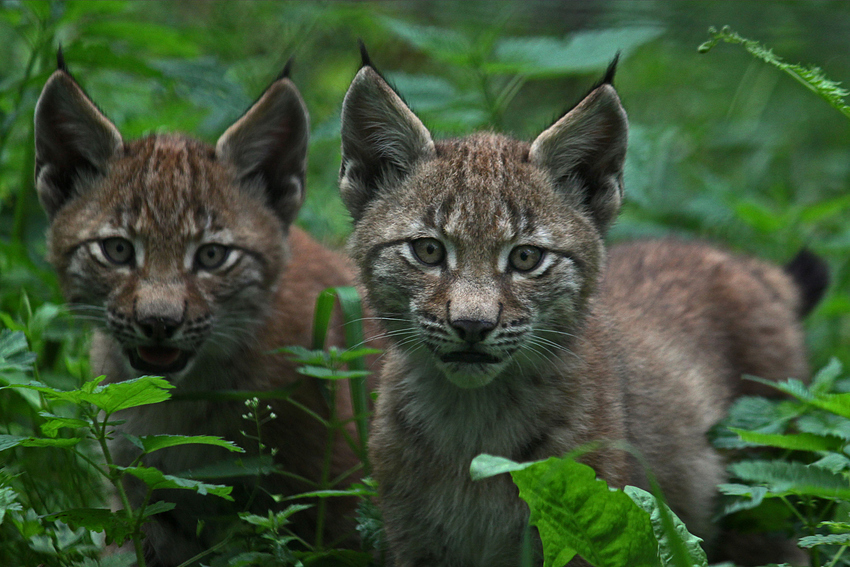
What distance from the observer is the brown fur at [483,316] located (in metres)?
4.02

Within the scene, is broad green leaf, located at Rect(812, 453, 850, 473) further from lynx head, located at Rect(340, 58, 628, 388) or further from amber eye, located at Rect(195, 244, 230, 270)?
amber eye, located at Rect(195, 244, 230, 270)

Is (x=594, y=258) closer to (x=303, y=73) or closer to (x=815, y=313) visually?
(x=815, y=313)

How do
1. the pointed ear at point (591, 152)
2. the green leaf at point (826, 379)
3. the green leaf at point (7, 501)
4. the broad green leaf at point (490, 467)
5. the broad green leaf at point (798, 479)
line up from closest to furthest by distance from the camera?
the broad green leaf at point (490, 467), the green leaf at point (7, 501), the broad green leaf at point (798, 479), the pointed ear at point (591, 152), the green leaf at point (826, 379)

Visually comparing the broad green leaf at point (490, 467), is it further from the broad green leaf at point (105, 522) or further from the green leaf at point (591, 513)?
the broad green leaf at point (105, 522)

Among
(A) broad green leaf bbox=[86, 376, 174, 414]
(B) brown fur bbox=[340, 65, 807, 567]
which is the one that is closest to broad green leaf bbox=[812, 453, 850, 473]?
(B) brown fur bbox=[340, 65, 807, 567]

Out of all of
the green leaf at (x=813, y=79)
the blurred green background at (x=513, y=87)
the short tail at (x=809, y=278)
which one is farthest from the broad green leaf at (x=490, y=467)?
the short tail at (x=809, y=278)

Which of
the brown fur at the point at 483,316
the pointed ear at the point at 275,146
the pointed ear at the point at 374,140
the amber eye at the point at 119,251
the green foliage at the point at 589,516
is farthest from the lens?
the pointed ear at the point at 275,146

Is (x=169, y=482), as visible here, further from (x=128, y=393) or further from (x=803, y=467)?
(x=803, y=467)

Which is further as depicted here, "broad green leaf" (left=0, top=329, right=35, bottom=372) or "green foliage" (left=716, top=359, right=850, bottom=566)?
"broad green leaf" (left=0, top=329, right=35, bottom=372)

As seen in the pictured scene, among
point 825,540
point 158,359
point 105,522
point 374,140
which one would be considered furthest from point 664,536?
point 158,359

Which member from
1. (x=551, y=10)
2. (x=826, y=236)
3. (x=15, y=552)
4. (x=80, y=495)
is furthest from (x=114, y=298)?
(x=826, y=236)

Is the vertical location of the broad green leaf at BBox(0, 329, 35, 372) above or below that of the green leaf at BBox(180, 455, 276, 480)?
above

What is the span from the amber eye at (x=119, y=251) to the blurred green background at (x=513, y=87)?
92cm

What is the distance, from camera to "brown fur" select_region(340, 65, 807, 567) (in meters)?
4.02
